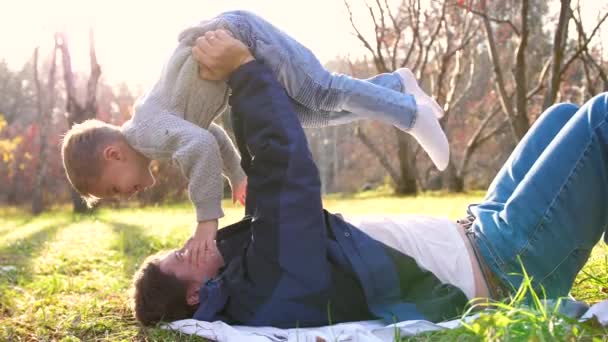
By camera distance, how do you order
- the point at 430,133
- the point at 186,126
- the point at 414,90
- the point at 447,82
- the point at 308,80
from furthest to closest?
the point at 447,82
the point at 414,90
the point at 430,133
the point at 308,80
the point at 186,126

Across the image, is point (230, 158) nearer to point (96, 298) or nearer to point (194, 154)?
point (194, 154)

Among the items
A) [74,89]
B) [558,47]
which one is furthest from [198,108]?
[74,89]

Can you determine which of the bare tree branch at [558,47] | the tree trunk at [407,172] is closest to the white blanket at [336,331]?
the bare tree branch at [558,47]

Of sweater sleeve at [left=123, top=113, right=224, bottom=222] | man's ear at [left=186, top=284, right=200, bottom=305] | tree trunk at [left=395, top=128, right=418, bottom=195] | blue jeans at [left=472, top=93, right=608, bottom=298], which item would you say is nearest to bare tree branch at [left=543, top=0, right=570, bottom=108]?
blue jeans at [left=472, top=93, right=608, bottom=298]

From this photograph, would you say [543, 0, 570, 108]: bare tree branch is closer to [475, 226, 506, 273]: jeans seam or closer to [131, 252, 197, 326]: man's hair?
[475, 226, 506, 273]: jeans seam

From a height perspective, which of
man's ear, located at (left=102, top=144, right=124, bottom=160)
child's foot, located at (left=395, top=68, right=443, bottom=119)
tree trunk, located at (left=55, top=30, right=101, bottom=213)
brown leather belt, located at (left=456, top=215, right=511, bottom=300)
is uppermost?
tree trunk, located at (left=55, top=30, right=101, bottom=213)

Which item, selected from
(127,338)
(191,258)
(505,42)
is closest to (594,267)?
(191,258)

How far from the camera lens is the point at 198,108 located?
2.42 m

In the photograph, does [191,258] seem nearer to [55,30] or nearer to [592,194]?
[592,194]

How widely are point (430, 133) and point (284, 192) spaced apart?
91 centimetres

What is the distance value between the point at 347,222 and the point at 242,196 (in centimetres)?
78

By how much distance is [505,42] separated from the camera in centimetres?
1472

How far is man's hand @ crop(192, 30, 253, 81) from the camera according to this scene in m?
2.06

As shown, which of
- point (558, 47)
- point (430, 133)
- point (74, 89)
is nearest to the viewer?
point (430, 133)
